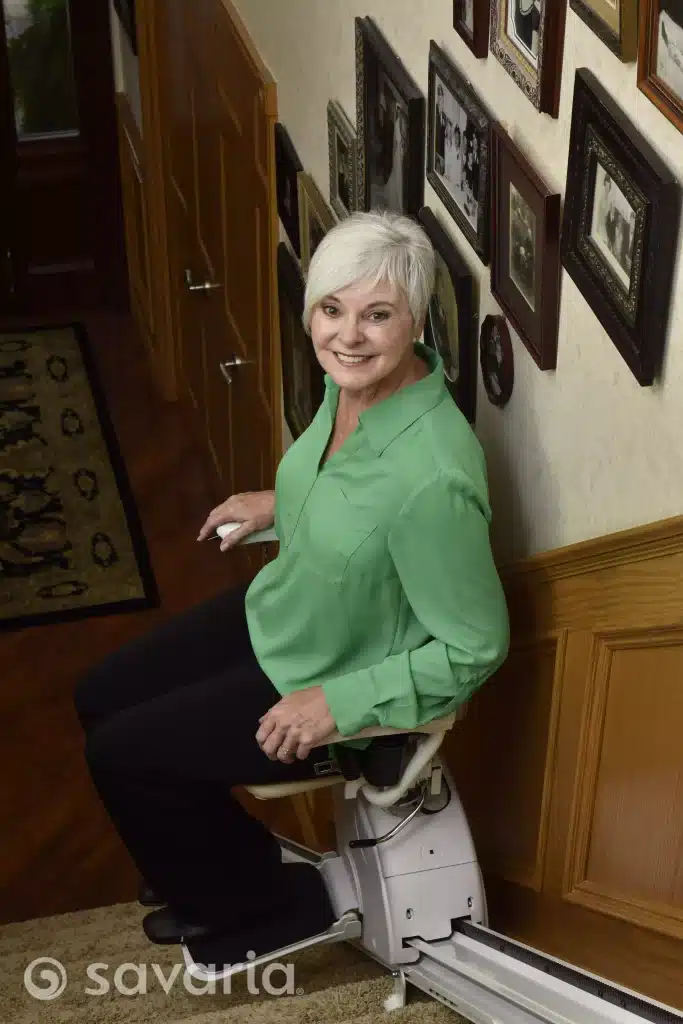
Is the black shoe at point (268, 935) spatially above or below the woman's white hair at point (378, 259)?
below

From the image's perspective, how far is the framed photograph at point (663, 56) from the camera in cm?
167

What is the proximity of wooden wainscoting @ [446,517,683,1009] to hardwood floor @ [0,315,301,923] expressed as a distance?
64.3 inches

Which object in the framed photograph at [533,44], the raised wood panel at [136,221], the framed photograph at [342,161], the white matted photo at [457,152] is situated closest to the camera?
the framed photograph at [533,44]

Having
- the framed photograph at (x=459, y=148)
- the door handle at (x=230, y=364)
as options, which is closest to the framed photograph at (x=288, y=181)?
the door handle at (x=230, y=364)

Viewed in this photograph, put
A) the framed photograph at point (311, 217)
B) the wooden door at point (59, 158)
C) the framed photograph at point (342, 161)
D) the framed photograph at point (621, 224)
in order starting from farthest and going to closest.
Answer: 1. the wooden door at point (59, 158)
2. the framed photograph at point (311, 217)
3. the framed photograph at point (342, 161)
4. the framed photograph at point (621, 224)

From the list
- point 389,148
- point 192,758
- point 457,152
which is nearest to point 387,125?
point 389,148

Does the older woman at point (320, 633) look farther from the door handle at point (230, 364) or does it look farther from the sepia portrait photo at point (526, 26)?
the door handle at point (230, 364)

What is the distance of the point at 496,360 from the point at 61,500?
3197 millimetres

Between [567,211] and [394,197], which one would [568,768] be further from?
[394,197]

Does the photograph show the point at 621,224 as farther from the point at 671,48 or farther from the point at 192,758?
the point at 192,758

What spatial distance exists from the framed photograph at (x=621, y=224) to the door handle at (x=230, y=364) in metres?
2.42

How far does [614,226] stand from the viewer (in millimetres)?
1914

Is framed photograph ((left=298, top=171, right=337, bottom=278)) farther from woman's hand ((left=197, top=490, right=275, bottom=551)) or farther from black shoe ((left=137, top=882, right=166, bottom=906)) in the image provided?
black shoe ((left=137, top=882, right=166, bottom=906))

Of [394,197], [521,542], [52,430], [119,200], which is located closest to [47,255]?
[119,200]
